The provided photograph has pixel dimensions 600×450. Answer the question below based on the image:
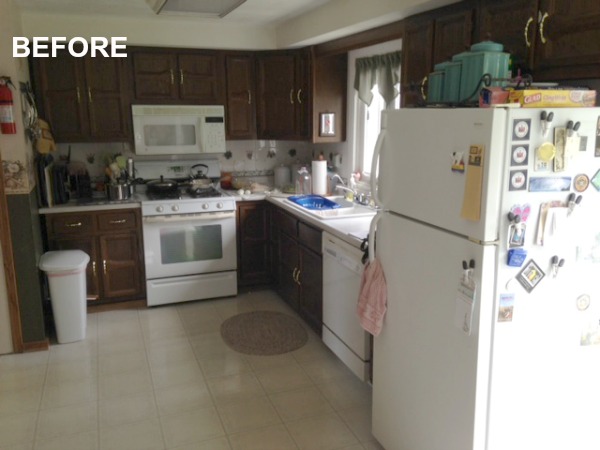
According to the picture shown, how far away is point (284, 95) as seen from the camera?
464 centimetres

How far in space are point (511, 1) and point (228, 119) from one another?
9.55 ft

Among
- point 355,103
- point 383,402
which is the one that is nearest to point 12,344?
point 383,402

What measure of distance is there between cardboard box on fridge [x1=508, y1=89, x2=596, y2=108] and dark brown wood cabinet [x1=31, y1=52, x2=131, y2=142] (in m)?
3.46

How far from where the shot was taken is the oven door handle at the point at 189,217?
423 cm

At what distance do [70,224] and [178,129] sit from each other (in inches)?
47.2

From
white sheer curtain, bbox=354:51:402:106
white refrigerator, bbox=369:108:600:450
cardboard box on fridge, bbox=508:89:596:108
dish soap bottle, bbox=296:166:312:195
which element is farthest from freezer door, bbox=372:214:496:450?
dish soap bottle, bbox=296:166:312:195

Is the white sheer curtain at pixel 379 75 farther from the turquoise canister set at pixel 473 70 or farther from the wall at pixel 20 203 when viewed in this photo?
the wall at pixel 20 203

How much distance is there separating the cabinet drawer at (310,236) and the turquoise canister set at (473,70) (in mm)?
1555

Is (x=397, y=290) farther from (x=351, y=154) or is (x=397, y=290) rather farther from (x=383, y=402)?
(x=351, y=154)

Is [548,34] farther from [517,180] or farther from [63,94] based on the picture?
[63,94]

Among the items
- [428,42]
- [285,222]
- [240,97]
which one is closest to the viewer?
[428,42]

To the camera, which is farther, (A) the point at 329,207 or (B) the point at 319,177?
(B) the point at 319,177

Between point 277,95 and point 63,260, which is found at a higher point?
point 277,95

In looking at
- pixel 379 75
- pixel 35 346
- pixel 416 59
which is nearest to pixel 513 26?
Answer: pixel 416 59
